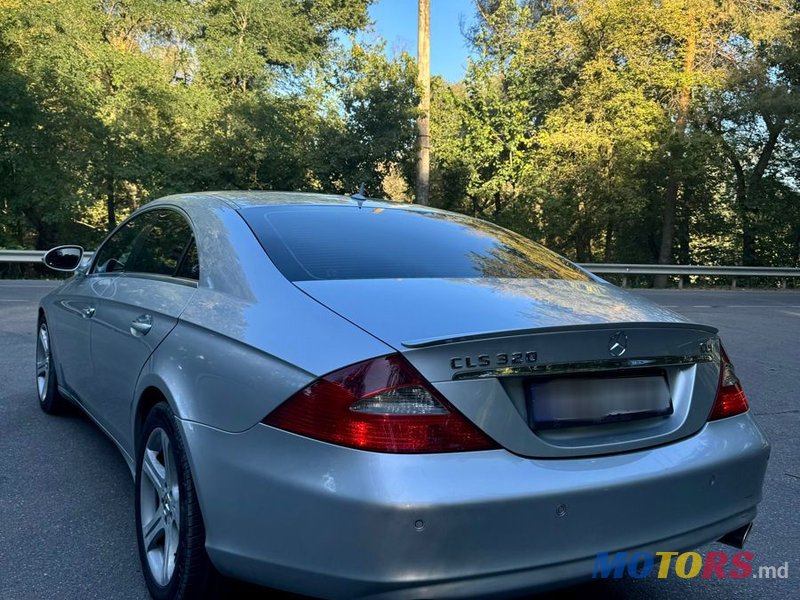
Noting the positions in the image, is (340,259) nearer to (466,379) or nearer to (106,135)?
(466,379)

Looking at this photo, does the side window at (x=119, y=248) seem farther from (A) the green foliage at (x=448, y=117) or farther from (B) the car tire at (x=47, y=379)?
(A) the green foliage at (x=448, y=117)

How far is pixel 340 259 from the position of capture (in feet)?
8.27

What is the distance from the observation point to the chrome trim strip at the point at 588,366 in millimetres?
1850

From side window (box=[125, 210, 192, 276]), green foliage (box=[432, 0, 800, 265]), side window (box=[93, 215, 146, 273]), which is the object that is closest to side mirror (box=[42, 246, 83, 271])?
side window (box=[93, 215, 146, 273])

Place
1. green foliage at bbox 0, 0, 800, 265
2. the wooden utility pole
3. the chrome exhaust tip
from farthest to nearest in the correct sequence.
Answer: green foliage at bbox 0, 0, 800, 265, the wooden utility pole, the chrome exhaust tip

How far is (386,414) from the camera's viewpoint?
5.89 feet

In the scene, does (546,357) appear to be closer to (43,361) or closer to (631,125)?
(43,361)

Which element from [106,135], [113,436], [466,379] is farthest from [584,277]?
[106,135]

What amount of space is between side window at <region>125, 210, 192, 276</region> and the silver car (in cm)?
33

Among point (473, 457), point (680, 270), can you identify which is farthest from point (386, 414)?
point (680, 270)

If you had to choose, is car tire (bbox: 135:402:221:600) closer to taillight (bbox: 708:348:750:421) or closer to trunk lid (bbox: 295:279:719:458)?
trunk lid (bbox: 295:279:719:458)

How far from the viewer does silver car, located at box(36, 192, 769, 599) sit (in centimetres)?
175

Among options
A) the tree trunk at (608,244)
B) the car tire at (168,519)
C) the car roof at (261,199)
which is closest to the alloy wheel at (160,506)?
the car tire at (168,519)

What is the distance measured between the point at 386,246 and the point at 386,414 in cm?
→ 108
